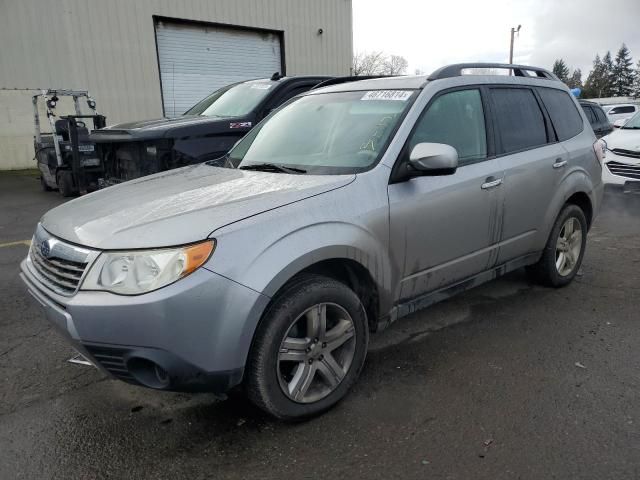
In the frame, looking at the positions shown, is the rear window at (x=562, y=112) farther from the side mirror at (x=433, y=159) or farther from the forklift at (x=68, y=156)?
the forklift at (x=68, y=156)

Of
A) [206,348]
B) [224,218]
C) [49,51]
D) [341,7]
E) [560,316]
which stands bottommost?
[560,316]

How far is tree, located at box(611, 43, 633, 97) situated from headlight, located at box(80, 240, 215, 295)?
319 feet

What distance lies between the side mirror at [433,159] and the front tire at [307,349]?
A: 80cm

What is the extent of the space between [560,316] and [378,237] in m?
1.98

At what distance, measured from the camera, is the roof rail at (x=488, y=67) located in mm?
3404

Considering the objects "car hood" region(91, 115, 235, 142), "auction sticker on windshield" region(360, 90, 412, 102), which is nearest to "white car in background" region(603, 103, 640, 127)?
"car hood" region(91, 115, 235, 142)

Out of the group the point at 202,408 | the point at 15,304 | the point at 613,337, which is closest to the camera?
the point at 202,408

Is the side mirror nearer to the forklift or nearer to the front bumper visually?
the front bumper

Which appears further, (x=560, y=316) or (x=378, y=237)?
(x=560, y=316)

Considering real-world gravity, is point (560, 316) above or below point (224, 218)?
below

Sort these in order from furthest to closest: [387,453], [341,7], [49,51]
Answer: [341,7] → [49,51] → [387,453]

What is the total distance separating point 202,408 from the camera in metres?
2.78

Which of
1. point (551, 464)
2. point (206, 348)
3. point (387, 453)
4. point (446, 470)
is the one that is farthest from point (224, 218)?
point (551, 464)

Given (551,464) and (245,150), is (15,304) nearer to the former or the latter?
(245,150)
